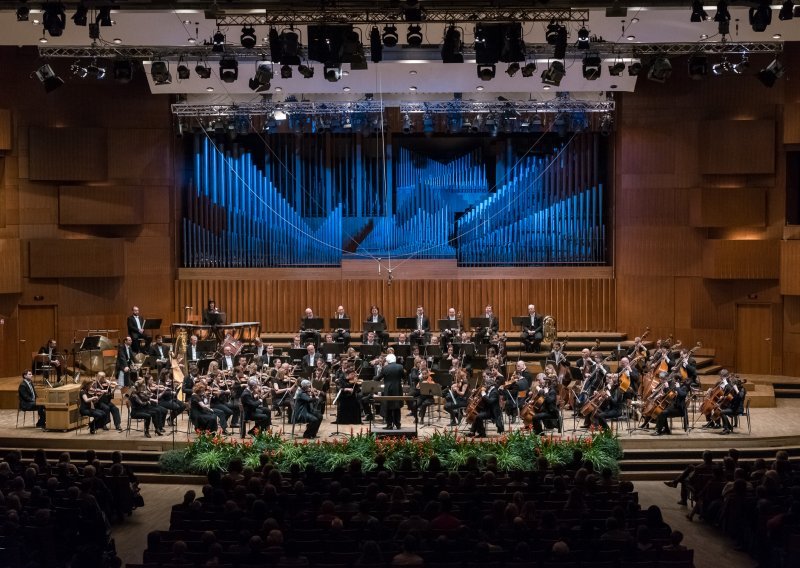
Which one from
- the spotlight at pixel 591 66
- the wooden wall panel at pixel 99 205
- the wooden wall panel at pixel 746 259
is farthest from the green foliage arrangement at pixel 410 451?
the wooden wall panel at pixel 99 205

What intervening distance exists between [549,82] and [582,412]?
5085 mm

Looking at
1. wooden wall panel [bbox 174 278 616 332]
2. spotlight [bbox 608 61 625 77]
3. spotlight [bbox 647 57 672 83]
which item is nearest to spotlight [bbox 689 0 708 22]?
spotlight [bbox 647 57 672 83]

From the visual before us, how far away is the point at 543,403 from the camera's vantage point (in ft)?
52.1

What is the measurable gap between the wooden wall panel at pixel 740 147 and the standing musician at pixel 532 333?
4.68m

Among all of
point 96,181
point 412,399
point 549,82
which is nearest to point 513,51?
point 549,82

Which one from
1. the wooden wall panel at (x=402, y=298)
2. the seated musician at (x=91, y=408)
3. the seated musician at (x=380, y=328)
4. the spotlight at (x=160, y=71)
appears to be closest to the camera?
the seated musician at (x=91, y=408)

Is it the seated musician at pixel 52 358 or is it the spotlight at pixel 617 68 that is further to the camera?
the seated musician at pixel 52 358

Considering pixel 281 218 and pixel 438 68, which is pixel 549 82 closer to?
pixel 438 68

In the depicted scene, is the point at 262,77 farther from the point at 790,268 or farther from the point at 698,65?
the point at 790,268

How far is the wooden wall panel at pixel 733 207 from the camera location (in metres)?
21.0

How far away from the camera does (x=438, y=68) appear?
64.6 ft

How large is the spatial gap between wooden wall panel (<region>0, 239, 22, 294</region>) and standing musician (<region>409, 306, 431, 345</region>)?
7825mm

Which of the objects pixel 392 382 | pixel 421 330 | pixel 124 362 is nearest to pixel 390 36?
pixel 392 382

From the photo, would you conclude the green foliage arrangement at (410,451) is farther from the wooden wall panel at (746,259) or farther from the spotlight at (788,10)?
the wooden wall panel at (746,259)
